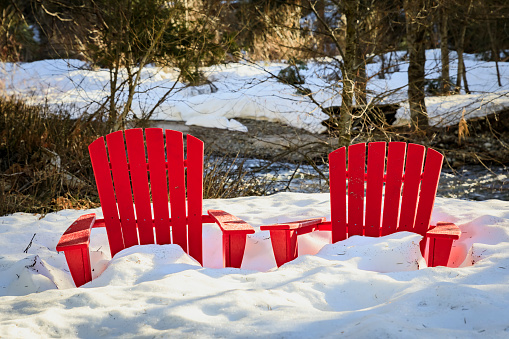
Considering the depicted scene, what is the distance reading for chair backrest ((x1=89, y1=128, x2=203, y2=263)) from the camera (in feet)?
8.63

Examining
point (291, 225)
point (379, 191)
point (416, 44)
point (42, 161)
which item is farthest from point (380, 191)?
point (42, 161)

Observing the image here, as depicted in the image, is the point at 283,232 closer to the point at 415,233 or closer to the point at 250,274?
the point at 250,274

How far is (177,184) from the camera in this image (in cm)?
268

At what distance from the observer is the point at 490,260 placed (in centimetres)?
218

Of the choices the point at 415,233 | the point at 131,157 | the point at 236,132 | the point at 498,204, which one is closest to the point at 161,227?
the point at 131,157

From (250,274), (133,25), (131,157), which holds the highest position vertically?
(133,25)

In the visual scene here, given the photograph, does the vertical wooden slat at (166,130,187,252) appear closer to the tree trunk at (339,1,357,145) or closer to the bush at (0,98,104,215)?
the bush at (0,98,104,215)

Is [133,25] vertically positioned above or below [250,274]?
above

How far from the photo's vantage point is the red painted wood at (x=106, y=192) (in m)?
2.61

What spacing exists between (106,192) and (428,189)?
1.88 meters

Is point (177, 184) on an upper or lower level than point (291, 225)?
upper

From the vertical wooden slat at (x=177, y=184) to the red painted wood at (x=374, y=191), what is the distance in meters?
1.11

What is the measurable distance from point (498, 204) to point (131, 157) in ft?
8.75

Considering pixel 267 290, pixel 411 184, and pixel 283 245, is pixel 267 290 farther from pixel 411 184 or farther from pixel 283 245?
pixel 411 184
